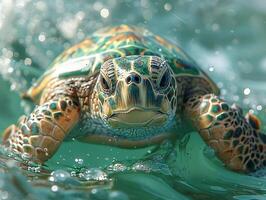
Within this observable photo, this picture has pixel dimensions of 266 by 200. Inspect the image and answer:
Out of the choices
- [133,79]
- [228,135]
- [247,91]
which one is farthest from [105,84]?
[247,91]

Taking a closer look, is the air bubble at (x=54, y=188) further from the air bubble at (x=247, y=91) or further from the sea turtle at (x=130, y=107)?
the air bubble at (x=247, y=91)

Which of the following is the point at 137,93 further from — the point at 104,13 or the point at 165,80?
the point at 104,13

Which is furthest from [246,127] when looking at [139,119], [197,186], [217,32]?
[217,32]

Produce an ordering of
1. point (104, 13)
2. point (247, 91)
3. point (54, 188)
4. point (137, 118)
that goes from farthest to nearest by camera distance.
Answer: point (104, 13) < point (247, 91) < point (137, 118) < point (54, 188)

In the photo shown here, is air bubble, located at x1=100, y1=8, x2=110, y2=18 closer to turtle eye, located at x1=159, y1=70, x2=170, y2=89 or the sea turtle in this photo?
the sea turtle

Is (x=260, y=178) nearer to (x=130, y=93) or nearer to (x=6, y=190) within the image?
(x=130, y=93)

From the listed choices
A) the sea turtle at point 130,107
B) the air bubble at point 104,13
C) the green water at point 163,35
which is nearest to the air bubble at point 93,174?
the green water at point 163,35
